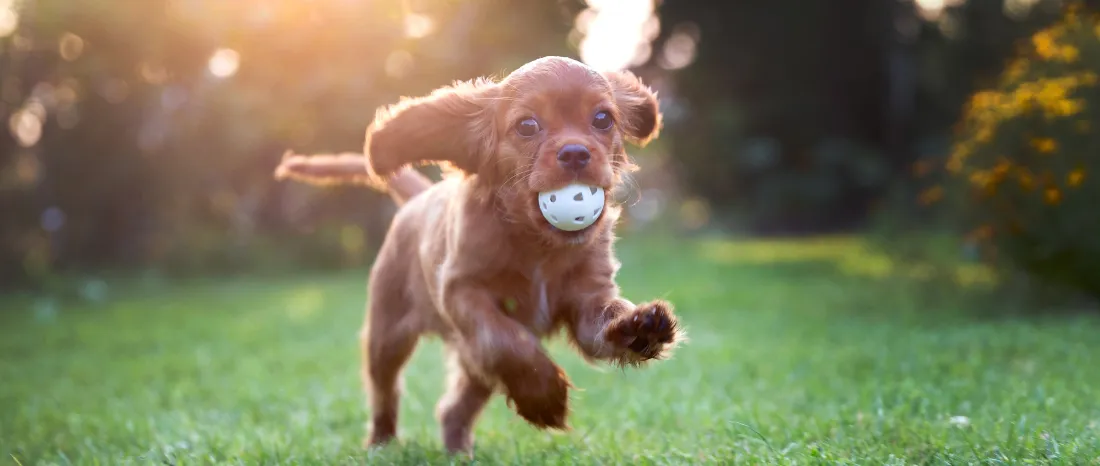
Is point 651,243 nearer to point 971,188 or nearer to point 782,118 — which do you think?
point 782,118

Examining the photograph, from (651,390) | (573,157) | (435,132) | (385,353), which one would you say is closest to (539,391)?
(573,157)

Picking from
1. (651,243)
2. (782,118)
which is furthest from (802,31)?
(651,243)

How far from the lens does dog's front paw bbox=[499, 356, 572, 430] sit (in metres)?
3.09

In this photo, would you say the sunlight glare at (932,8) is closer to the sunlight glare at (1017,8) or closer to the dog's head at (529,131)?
the sunlight glare at (1017,8)

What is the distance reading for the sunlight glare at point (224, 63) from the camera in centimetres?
1435

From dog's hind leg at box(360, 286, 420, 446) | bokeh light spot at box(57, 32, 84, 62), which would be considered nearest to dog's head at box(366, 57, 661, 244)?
dog's hind leg at box(360, 286, 420, 446)

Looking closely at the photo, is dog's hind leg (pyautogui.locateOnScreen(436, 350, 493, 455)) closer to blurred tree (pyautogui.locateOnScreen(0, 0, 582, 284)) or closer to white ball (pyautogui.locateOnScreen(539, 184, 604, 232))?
white ball (pyautogui.locateOnScreen(539, 184, 604, 232))

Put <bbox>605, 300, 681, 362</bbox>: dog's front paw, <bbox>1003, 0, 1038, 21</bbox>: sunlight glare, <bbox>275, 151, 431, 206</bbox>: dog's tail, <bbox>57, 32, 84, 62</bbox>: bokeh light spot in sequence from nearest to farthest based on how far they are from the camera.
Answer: <bbox>605, 300, 681, 362</bbox>: dog's front paw
<bbox>275, 151, 431, 206</bbox>: dog's tail
<bbox>57, 32, 84, 62</bbox>: bokeh light spot
<bbox>1003, 0, 1038, 21</bbox>: sunlight glare

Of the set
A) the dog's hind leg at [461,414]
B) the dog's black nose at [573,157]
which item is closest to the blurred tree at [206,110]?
the dog's hind leg at [461,414]

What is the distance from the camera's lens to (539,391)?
3.10 meters

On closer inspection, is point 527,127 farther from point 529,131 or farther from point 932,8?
point 932,8

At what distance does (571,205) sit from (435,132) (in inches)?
31.4

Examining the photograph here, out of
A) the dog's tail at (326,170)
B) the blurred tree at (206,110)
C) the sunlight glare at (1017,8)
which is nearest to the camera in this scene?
the dog's tail at (326,170)

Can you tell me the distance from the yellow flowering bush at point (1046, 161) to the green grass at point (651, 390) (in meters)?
0.63
